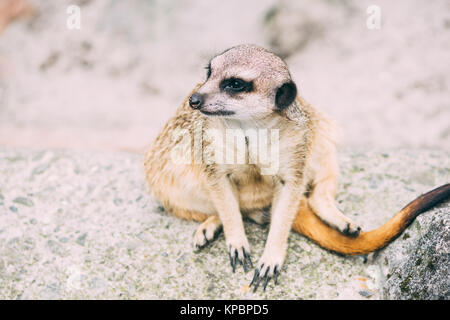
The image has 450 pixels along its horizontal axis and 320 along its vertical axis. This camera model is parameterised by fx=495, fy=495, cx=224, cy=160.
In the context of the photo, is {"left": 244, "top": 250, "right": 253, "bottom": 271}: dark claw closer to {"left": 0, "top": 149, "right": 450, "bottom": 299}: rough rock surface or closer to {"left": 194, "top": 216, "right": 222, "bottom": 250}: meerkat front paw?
{"left": 0, "top": 149, "right": 450, "bottom": 299}: rough rock surface

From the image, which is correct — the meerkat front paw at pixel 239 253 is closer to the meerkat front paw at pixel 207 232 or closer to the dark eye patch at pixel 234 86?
the meerkat front paw at pixel 207 232

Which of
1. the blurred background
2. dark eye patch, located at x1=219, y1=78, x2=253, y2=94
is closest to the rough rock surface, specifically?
dark eye patch, located at x1=219, y1=78, x2=253, y2=94

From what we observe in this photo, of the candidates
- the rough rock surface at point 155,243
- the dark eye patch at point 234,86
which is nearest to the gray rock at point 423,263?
the rough rock surface at point 155,243

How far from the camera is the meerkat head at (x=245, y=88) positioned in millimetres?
2055

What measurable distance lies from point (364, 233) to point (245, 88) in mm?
935

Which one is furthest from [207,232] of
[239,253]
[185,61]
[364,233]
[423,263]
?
[185,61]

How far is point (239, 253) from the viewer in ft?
8.07

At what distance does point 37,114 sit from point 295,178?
345cm

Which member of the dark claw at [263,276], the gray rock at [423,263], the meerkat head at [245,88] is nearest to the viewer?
the gray rock at [423,263]

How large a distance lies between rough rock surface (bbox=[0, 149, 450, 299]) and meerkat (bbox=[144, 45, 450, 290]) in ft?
0.25

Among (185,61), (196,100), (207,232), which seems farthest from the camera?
(185,61)

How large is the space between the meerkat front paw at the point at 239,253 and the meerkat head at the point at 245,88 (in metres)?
0.70

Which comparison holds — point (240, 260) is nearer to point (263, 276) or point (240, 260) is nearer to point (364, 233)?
point (263, 276)

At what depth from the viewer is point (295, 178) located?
2.38 meters
